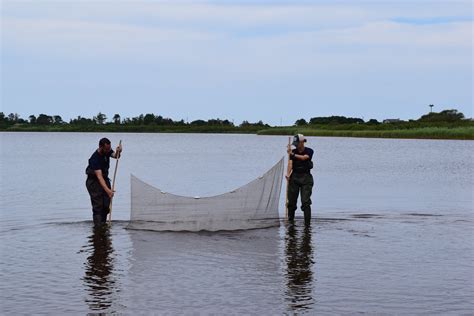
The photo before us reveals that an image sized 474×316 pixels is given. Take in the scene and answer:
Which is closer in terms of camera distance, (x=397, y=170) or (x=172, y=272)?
(x=172, y=272)

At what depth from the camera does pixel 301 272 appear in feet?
39.2

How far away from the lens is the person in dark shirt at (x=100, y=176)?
1527 centimetres

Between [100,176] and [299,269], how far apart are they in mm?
4853

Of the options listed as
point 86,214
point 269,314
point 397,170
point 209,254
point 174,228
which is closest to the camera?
point 269,314

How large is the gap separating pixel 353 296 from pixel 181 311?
7.59 ft

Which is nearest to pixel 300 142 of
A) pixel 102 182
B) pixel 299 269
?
pixel 102 182

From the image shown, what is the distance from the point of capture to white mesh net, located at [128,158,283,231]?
15906 mm

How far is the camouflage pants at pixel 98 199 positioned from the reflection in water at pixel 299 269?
3631mm

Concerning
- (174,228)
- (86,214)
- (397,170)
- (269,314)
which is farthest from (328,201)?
(397,170)

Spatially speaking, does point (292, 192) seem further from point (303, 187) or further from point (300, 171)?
A: point (300, 171)

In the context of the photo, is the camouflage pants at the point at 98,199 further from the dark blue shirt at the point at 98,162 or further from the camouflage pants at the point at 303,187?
the camouflage pants at the point at 303,187

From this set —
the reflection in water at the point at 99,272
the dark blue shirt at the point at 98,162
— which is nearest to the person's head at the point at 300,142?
the dark blue shirt at the point at 98,162

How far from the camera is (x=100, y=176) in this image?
50.1ft

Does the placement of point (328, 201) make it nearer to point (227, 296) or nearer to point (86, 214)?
point (86, 214)
